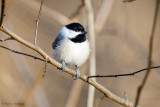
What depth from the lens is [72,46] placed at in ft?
10.2

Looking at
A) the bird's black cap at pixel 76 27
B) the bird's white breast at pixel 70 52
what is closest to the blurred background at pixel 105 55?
the bird's black cap at pixel 76 27

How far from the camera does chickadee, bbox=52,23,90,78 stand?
309 cm

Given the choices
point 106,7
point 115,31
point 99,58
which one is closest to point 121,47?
point 99,58

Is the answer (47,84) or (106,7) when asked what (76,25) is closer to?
(106,7)

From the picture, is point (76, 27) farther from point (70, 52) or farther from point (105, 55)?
point (105, 55)

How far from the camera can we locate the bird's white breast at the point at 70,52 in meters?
3.09

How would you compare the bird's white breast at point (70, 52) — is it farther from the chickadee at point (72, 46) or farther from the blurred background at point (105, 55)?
the blurred background at point (105, 55)

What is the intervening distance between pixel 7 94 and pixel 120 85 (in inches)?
85.6

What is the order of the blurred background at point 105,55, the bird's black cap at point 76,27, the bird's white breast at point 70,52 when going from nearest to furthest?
the bird's white breast at point 70,52
the bird's black cap at point 76,27
the blurred background at point 105,55

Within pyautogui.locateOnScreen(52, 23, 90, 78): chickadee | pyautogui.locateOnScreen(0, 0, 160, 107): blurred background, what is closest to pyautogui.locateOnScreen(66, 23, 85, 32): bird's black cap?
pyautogui.locateOnScreen(52, 23, 90, 78): chickadee

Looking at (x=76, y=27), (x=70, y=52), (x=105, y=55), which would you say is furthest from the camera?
(x=105, y=55)

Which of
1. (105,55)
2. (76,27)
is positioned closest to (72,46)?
(76,27)

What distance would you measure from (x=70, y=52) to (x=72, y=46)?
0.28 ft

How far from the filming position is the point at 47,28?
509cm
